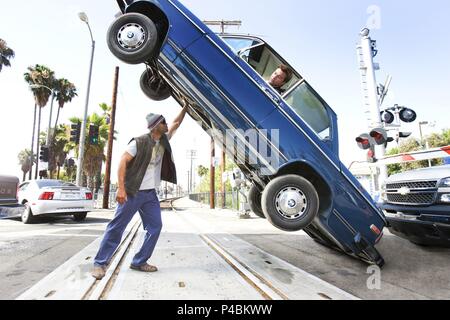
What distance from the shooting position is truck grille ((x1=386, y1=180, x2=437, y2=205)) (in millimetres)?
3430

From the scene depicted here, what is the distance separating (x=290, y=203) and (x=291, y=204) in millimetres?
14

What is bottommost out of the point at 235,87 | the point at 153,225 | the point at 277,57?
the point at 153,225

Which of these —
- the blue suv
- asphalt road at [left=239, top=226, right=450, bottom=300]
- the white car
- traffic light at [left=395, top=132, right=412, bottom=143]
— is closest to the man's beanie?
the blue suv

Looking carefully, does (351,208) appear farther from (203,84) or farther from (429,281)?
(203,84)

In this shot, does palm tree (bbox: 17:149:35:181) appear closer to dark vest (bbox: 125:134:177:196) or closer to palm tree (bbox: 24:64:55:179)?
palm tree (bbox: 24:64:55:179)

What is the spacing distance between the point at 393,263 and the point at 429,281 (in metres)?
0.69

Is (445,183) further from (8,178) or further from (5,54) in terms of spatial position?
(5,54)

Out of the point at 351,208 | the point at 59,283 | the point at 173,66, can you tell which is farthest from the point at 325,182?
the point at 59,283

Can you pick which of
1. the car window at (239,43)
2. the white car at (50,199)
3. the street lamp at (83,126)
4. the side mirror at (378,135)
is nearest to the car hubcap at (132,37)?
the car window at (239,43)

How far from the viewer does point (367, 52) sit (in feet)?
26.6

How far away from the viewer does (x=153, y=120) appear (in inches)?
124

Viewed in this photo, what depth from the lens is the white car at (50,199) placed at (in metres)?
7.52

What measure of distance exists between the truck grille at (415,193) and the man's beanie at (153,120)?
3.18 meters

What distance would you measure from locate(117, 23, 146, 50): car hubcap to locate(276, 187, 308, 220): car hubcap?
233 cm
